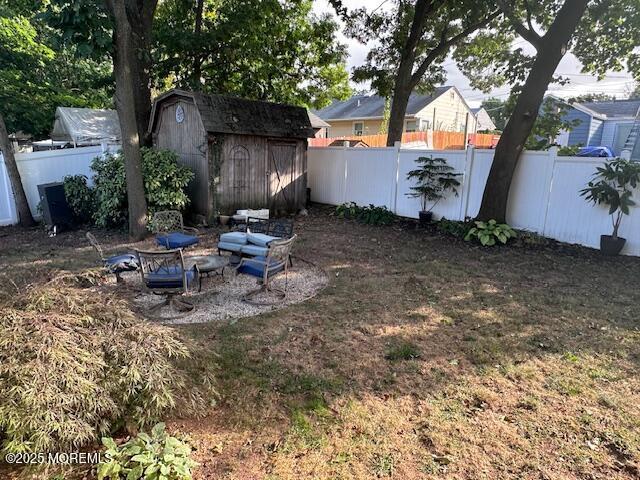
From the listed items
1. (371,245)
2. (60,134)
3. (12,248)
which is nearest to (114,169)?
(12,248)

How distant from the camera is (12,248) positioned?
24.9ft

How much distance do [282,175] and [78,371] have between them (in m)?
9.19

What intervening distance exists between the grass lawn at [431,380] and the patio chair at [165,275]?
605 millimetres

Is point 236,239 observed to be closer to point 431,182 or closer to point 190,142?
point 190,142

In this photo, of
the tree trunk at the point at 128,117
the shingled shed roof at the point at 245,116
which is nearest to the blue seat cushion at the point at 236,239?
the tree trunk at the point at 128,117

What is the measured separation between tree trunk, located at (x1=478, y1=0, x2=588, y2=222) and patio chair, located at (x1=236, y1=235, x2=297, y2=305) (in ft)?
16.5

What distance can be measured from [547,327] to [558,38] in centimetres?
597

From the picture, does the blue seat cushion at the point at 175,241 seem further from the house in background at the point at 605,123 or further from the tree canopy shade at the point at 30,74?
the house in background at the point at 605,123

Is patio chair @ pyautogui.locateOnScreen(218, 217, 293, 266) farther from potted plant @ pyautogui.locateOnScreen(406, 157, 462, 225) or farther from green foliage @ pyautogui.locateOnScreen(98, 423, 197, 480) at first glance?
potted plant @ pyautogui.locateOnScreen(406, 157, 462, 225)

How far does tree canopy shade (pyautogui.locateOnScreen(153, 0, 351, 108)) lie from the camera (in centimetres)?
1243

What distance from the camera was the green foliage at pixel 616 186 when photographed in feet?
21.7

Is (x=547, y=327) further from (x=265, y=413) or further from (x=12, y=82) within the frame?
(x=12, y=82)

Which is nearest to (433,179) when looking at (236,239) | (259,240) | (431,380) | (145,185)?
(259,240)

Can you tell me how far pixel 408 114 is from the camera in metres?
26.6
